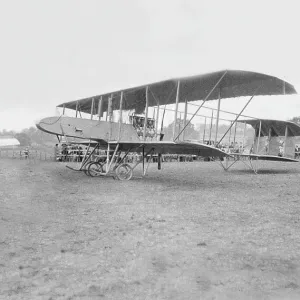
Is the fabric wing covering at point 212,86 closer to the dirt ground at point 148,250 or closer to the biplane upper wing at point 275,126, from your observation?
the dirt ground at point 148,250

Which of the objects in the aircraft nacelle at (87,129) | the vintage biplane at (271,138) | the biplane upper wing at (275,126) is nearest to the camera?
the aircraft nacelle at (87,129)

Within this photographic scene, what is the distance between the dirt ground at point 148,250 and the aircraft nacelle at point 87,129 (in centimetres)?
534

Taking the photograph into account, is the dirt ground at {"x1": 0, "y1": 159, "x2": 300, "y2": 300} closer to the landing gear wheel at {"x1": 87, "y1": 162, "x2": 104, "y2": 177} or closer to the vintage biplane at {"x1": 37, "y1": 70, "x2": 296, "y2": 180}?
the vintage biplane at {"x1": 37, "y1": 70, "x2": 296, "y2": 180}

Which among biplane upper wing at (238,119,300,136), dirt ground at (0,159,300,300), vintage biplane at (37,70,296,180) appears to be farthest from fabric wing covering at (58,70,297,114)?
biplane upper wing at (238,119,300,136)

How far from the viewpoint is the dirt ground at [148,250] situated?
112 inches

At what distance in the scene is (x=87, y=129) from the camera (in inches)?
498

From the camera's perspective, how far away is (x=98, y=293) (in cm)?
274

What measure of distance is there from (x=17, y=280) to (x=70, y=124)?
9833 mm

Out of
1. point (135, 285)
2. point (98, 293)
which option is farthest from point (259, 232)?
point (98, 293)

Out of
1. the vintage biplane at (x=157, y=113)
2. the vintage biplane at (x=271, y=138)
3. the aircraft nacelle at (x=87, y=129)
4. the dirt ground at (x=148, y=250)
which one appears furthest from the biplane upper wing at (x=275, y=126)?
the dirt ground at (x=148, y=250)

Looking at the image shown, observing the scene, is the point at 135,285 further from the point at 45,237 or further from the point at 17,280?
the point at 45,237

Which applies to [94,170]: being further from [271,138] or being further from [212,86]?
[271,138]

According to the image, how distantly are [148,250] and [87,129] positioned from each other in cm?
938

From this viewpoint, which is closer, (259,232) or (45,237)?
(45,237)
